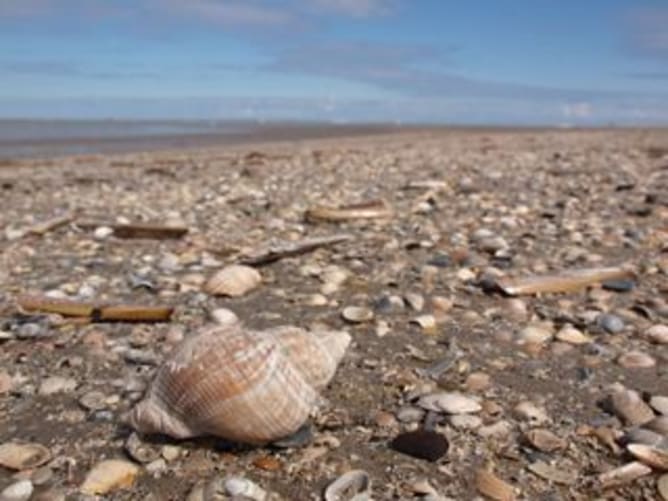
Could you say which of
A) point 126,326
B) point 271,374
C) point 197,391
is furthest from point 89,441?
point 126,326

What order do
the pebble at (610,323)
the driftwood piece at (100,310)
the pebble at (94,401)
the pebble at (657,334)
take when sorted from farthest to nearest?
1. the driftwood piece at (100,310)
2. the pebble at (610,323)
3. the pebble at (657,334)
4. the pebble at (94,401)

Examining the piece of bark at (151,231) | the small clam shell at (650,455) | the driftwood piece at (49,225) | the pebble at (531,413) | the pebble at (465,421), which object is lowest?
the driftwood piece at (49,225)

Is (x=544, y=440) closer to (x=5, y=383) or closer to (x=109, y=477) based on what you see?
(x=109, y=477)

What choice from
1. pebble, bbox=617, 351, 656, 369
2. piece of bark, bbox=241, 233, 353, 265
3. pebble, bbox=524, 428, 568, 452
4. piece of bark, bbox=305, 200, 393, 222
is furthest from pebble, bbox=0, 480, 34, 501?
piece of bark, bbox=305, 200, 393, 222

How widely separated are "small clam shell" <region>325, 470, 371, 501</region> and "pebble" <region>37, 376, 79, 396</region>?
1626mm

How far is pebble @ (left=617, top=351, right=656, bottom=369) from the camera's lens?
425 centimetres

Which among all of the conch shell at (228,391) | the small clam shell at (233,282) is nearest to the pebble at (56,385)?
the conch shell at (228,391)

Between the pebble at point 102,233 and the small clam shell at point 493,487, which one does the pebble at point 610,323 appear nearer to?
the small clam shell at point 493,487

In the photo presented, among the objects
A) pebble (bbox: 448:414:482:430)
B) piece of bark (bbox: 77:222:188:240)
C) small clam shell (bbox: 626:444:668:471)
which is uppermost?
small clam shell (bbox: 626:444:668:471)

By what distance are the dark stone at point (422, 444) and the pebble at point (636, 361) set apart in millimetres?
1443

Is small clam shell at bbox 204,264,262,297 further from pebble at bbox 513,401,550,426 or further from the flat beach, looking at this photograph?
pebble at bbox 513,401,550,426

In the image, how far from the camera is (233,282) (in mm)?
5621

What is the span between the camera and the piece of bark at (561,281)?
18.1ft

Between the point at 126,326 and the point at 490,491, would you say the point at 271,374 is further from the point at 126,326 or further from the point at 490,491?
the point at 126,326
